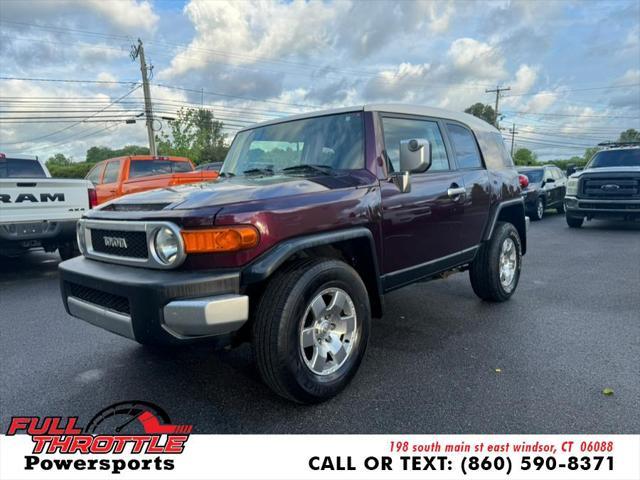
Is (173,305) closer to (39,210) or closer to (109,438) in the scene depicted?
(109,438)

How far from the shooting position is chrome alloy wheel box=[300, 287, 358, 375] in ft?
8.97

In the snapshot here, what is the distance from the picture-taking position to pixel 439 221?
378 cm

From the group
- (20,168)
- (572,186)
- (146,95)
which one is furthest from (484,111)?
(20,168)

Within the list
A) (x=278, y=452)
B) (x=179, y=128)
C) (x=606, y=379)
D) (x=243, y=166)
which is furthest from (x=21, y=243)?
(x=179, y=128)

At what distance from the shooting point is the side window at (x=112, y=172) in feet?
32.1

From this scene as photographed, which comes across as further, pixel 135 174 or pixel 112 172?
pixel 112 172

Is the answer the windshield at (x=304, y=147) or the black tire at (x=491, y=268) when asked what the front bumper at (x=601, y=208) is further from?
the windshield at (x=304, y=147)

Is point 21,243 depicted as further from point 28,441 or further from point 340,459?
point 340,459

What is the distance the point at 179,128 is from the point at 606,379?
38.1 m

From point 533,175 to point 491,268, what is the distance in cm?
1067

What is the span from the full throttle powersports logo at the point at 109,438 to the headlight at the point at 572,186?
442 inches

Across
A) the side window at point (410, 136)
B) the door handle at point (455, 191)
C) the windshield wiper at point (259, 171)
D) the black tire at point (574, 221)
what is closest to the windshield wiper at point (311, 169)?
the windshield wiper at point (259, 171)

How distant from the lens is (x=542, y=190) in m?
13.4

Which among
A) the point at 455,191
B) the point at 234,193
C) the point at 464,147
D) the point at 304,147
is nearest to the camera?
the point at 234,193
